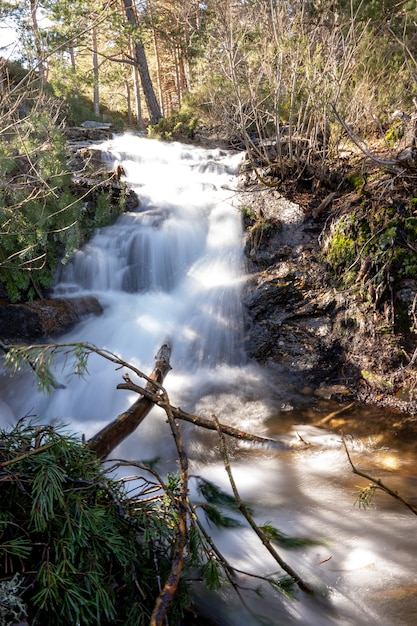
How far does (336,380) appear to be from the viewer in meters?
5.55

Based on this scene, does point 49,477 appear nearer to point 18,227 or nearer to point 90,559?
point 90,559

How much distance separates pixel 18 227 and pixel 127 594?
18.6 ft

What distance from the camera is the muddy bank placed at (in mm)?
5238

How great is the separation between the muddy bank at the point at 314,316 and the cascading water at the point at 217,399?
38cm

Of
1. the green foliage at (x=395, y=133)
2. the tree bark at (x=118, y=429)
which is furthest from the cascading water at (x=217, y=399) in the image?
the green foliage at (x=395, y=133)

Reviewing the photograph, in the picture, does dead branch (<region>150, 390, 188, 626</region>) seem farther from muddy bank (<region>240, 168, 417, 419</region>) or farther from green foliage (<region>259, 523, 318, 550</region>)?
muddy bank (<region>240, 168, 417, 419</region>)

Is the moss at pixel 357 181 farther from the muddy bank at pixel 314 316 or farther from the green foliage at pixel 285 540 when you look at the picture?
the green foliage at pixel 285 540

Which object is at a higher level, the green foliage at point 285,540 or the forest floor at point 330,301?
the forest floor at point 330,301

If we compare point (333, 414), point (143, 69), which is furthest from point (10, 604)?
point (143, 69)

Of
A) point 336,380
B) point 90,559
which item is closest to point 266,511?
point 90,559

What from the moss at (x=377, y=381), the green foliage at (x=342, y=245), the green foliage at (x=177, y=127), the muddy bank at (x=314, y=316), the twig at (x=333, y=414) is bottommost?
the twig at (x=333, y=414)

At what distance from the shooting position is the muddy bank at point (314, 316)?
17.2ft

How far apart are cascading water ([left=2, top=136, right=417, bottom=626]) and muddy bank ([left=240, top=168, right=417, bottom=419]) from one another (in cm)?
38

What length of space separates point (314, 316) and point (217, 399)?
180 centimetres
